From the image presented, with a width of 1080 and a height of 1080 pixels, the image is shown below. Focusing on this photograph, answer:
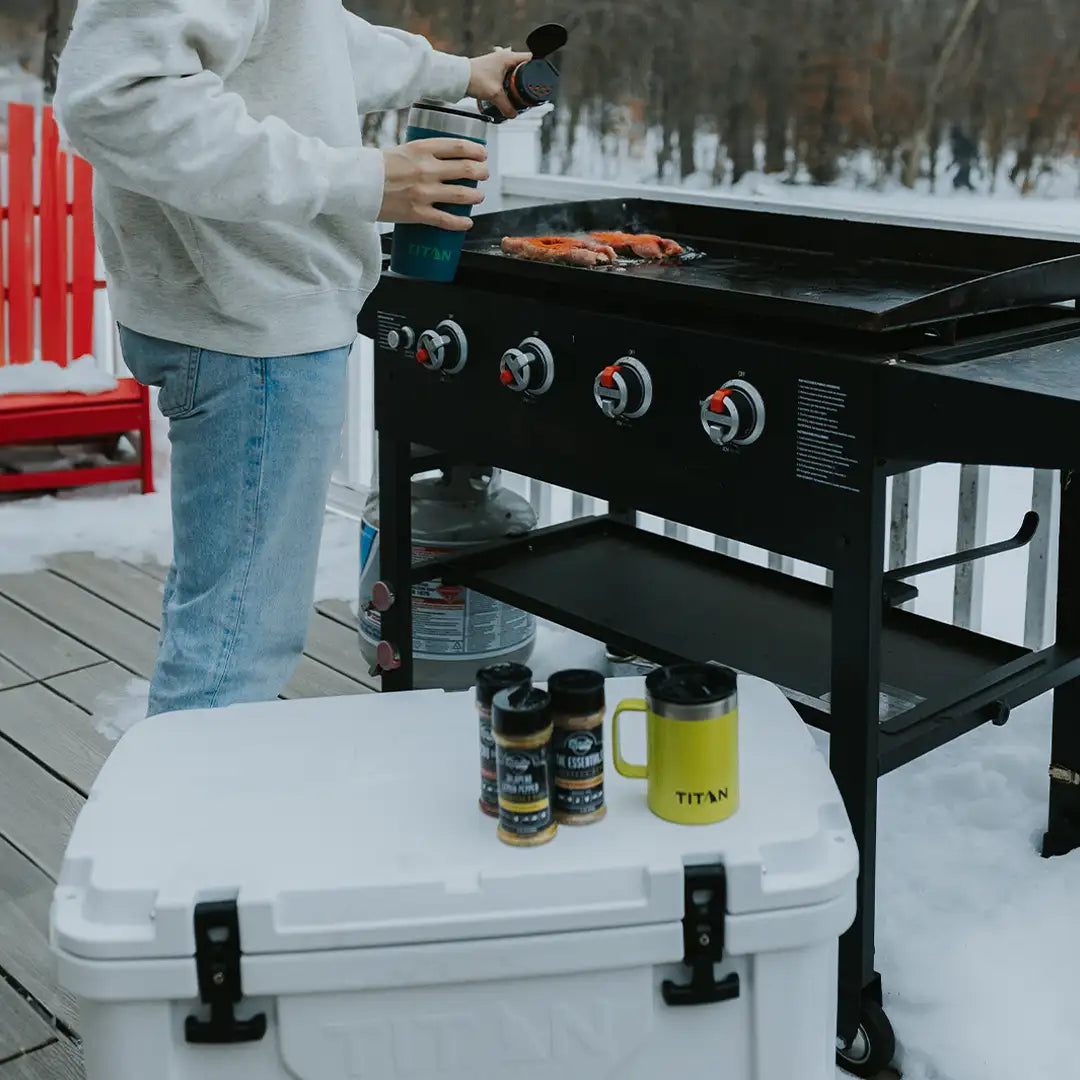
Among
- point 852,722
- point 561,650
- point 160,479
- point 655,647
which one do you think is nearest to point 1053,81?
point 561,650

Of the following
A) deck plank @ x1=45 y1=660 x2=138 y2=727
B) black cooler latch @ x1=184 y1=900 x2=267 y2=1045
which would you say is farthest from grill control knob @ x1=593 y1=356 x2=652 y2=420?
deck plank @ x1=45 y1=660 x2=138 y2=727

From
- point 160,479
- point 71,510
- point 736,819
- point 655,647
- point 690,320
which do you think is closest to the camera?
point 736,819

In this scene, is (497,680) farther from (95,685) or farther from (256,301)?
(95,685)

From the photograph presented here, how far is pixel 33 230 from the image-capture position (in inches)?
184

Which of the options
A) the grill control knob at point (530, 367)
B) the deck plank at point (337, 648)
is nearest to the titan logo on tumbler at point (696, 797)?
the grill control knob at point (530, 367)

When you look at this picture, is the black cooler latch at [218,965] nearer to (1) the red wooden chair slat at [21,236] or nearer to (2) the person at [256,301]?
(2) the person at [256,301]

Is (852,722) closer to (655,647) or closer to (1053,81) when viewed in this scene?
(655,647)

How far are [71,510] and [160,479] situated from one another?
0.39 m

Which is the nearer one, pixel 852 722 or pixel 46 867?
pixel 852 722

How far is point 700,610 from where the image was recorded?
8.73 feet

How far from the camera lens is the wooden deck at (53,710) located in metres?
2.21

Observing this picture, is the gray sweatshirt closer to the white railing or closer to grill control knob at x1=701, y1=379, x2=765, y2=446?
grill control knob at x1=701, y1=379, x2=765, y2=446

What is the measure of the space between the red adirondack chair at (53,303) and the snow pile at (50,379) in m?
0.02

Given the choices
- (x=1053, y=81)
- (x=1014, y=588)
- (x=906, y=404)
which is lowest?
(x=1014, y=588)
